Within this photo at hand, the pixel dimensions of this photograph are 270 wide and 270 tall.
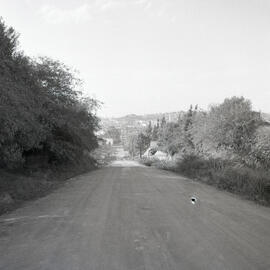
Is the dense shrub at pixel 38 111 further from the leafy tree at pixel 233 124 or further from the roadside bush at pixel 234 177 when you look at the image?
the leafy tree at pixel 233 124

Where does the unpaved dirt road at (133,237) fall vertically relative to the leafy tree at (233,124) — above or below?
below

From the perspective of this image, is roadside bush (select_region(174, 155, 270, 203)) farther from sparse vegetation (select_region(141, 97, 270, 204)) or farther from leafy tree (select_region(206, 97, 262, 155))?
leafy tree (select_region(206, 97, 262, 155))

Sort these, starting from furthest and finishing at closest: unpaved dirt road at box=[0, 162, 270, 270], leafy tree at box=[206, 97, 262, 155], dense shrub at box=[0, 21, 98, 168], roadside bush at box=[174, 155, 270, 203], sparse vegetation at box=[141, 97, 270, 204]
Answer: leafy tree at box=[206, 97, 262, 155] → sparse vegetation at box=[141, 97, 270, 204] → roadside bush at box=[174, 155, 270, 203] → dense shrub at box=[0, 21, 98, 168] → unpaved dirt road at box=[0, 162, 270, 270]

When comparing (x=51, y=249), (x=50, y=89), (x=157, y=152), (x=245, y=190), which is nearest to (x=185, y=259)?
(x=51, y=249)

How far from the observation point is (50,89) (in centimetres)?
2684

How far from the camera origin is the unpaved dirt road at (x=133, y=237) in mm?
5801

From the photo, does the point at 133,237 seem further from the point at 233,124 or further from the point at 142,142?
the point at 142,142

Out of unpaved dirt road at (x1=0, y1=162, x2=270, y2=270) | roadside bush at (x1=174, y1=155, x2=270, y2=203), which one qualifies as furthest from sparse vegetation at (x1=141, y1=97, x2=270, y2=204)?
unpaved dirt road at (x1=0, y1=162, x2=270, y2=270)

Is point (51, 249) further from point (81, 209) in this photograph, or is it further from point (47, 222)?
point (81, 209)

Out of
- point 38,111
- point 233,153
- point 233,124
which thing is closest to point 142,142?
point 233,124

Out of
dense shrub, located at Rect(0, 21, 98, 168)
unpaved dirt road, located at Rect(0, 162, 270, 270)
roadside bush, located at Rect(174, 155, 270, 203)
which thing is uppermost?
dense shrub, located at Rect(0, 21, 98, 168)

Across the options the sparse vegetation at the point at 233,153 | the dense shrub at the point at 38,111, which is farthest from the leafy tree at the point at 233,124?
the dense shrub at the point at 38,111

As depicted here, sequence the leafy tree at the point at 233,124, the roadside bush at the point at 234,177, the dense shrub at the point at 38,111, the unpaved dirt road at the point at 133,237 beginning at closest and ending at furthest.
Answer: the unpaved dirt road at the point at 133,237, the dense shrub at the point at 38,111, the roadside bush at the point at 234,177, the leafy tree at the point at 233,124

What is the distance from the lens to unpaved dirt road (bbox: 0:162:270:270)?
5801mm
